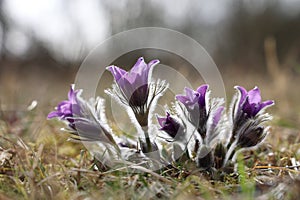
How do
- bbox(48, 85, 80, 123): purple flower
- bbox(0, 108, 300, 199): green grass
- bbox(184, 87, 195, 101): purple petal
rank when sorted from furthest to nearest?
bbox(48, 85, 80, 123): purple flower → bbox(184, 87, 195, 101): purple petal → bbox(0, 108, 300, 199): green grass

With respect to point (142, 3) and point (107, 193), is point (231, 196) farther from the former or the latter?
point (142, 3)

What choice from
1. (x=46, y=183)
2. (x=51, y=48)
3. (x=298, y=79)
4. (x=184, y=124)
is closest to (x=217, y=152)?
(x=184, y=124)

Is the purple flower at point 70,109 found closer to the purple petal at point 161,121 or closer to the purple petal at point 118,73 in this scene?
the purple petal at point 118,73

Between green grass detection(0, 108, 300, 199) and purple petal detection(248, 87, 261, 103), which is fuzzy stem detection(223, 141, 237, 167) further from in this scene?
purple petal detection(248, 87, 261, 103)

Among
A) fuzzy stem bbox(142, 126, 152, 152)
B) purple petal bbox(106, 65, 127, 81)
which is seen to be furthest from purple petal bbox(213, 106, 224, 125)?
purple petal bbox(106, 65, 127, 81)

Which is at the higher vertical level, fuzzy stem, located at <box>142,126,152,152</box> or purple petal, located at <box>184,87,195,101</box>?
purple petal, located at <box>184,87,195,101</box>

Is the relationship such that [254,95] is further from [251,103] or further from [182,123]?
[182,123]

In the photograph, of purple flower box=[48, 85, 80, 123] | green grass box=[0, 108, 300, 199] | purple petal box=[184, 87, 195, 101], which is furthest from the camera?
purple flower box=[48, 85, 80, 123]

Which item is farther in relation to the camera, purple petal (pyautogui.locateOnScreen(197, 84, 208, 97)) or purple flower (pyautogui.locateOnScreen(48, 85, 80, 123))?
purple flower (pyautogui.locateOnScreen(48, 85, 80, 123))
